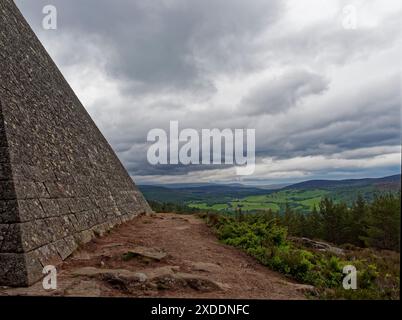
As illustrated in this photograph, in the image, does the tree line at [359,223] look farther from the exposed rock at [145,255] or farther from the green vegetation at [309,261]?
the exposed rock at [145,255]

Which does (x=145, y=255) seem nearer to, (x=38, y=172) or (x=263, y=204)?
(x=38, y=172)

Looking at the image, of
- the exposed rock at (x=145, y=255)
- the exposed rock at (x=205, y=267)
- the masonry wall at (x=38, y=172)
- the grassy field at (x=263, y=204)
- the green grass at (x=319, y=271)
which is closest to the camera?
the masonry wall at (x=38, y=172)

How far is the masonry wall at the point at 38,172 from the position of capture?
653cm

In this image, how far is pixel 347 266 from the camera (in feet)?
28.7

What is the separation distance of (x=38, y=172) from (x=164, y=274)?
4381 millimetres

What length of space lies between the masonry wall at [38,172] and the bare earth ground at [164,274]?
562mm

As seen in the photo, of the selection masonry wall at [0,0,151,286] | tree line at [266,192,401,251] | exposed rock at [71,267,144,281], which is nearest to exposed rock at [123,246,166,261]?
exposed rock at [71,267,144,281]

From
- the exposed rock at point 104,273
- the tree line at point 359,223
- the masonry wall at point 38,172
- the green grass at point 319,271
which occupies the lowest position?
the tree line at point 359,223

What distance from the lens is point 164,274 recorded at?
707 centimetres

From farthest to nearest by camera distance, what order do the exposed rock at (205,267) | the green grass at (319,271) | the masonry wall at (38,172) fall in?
1. the exposed rock at (205,267)
2. the green grass at (319,271)
3. the masonry wall at (38,172)

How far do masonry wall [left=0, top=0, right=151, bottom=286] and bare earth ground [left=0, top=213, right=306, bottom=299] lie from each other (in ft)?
1.84

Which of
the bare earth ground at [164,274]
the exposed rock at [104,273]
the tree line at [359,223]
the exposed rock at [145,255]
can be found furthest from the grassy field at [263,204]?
the exposed rock at [104,273]
